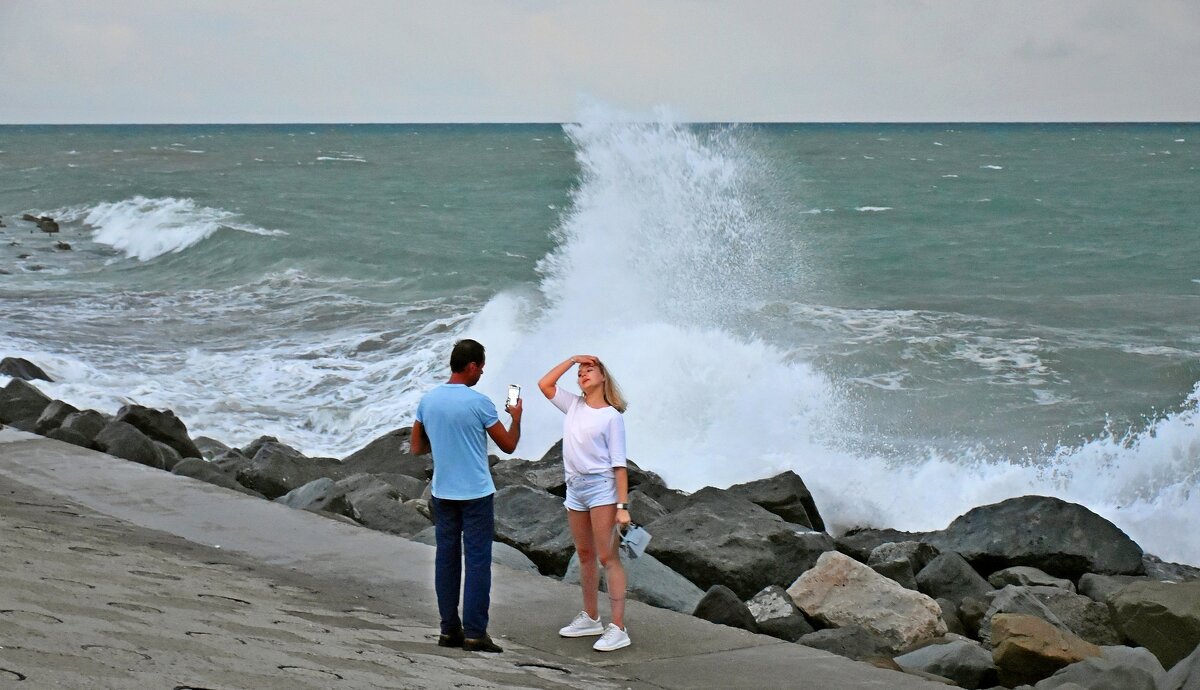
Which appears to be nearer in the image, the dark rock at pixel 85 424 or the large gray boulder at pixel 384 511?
the large gray boulder at pixel 384 511

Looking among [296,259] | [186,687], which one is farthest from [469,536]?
[296,259]

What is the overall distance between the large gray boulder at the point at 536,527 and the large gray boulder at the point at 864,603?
1248 millimetres

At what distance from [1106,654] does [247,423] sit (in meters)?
10.5

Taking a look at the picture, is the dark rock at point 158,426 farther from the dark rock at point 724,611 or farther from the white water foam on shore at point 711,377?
the dark rock at point 724,611

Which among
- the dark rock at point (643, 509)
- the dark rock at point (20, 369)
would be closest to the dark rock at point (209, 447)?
the dark rock at point (20, 369)

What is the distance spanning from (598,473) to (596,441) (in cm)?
15

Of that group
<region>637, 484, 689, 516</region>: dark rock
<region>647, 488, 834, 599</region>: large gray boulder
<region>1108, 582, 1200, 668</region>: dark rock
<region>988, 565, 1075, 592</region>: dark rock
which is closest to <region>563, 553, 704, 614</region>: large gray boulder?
<region>647, 488, 834, 599</region>: large gray boulder

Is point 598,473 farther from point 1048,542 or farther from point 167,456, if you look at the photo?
point 167,456

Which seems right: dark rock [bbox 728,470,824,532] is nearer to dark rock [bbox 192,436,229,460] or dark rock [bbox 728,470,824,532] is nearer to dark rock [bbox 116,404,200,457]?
dark rock [bbox 116,404,200,457]

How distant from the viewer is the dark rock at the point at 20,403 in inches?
465

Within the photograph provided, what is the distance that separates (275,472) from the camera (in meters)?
10.2

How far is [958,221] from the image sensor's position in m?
38.5

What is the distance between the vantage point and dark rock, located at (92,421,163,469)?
1012cm

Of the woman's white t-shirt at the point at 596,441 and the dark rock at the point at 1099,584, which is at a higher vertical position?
the woman's white t-shirt at the point at 596,441
